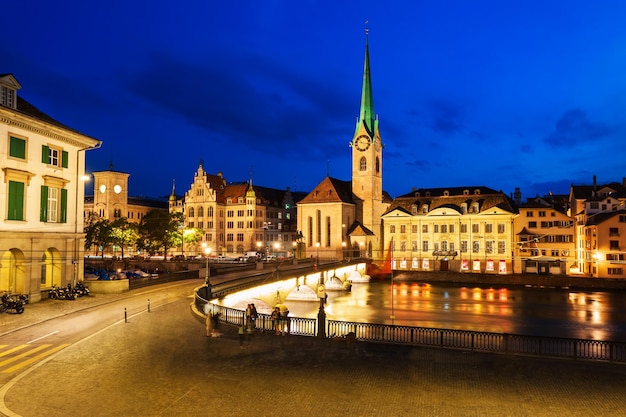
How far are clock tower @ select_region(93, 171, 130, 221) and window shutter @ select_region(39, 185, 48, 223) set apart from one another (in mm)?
81302

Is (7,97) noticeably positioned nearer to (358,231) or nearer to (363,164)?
(358,231)

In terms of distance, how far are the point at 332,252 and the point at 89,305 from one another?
69091 millimetres

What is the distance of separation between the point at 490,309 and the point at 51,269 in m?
42.6

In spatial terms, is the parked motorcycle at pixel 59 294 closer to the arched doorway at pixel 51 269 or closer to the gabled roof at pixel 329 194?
the arched doorway at pixel 51 269

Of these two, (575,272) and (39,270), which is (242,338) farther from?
(575,272)

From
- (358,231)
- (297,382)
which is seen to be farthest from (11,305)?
(358,231)

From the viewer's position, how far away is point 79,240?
133ft

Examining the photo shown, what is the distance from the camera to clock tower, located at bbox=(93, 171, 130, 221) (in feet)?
380

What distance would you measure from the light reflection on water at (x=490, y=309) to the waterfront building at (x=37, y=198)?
2154cm

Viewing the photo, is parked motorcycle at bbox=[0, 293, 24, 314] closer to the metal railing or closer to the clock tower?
the metal railing

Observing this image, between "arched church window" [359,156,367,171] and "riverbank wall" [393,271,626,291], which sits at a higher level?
"arched church window" [359,156,367,171]

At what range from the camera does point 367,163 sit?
109 metres

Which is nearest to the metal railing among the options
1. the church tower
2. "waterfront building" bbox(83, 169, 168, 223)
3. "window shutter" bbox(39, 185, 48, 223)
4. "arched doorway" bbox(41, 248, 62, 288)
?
"arched doorway" bbox(41, 248, 62, 288)

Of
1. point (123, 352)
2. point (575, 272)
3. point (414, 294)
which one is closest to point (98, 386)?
point (123, 352)
